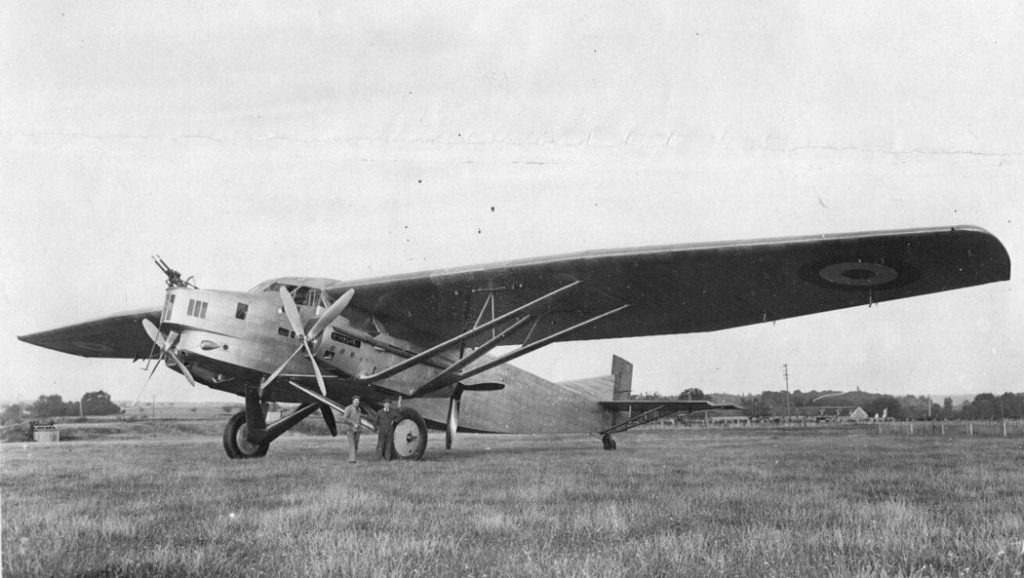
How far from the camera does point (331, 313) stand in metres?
10.6

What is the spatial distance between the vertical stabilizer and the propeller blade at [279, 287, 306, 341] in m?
10.4

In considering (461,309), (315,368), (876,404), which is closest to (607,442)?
(461,309)

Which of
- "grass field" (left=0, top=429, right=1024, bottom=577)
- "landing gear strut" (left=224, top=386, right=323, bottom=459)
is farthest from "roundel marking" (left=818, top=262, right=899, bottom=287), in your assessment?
"landing gear strut" (left=224, top=386, right=323, bottom=459)

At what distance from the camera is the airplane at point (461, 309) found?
805 cm

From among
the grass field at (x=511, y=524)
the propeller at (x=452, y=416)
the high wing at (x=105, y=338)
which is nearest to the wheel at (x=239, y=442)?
the high wing at (x=105, y=338)

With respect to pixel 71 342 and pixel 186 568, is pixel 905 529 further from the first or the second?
pixel 71 342

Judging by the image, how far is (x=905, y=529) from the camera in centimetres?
420

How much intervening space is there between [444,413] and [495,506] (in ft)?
29.4

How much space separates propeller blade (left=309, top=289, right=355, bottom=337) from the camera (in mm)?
10531

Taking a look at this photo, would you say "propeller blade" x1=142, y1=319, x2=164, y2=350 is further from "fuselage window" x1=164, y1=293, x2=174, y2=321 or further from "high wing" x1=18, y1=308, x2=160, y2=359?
"high wing" x1=18, y1=308, x2=160, y2=359

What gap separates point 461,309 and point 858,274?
20.1 feet

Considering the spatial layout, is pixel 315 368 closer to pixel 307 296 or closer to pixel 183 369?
pixel 307 296

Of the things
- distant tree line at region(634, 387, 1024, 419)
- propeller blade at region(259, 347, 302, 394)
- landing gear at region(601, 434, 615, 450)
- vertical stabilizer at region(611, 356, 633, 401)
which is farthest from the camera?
distant tree line at region(634, 387, 1024, 419)

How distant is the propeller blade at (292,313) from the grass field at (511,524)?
2.71 m
